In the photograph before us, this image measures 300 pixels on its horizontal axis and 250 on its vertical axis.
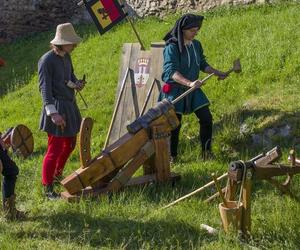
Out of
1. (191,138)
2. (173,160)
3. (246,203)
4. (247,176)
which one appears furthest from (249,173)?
(191,138)

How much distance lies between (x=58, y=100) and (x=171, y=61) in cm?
120

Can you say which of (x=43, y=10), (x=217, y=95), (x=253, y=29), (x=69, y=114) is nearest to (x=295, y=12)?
(x=253, y=29)

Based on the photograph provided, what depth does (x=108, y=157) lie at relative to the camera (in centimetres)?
574

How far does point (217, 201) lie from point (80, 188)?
1.22 m

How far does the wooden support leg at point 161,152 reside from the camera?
19.2ft

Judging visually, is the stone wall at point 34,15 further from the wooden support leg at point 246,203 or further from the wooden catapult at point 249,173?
the wooden support leg at point 246,203

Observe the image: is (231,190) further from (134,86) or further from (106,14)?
(106,14)

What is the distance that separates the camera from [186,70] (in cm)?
661

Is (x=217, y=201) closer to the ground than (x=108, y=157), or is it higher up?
closer to the ground

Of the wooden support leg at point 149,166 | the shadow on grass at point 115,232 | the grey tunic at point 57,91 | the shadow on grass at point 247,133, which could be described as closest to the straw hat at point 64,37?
the grey tunic at point 57,91

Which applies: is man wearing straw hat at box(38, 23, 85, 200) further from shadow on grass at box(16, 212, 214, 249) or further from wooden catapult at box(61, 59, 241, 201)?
shadow on grass at box(16, 212, 214, 249)

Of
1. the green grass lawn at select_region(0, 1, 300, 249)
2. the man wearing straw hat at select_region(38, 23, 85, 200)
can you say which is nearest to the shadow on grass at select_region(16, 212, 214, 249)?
the green grass lawn at select_region(0, 1, 300, 249)

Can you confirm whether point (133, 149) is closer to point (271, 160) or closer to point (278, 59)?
point (271, 160)

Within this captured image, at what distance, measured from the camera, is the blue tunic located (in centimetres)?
650
